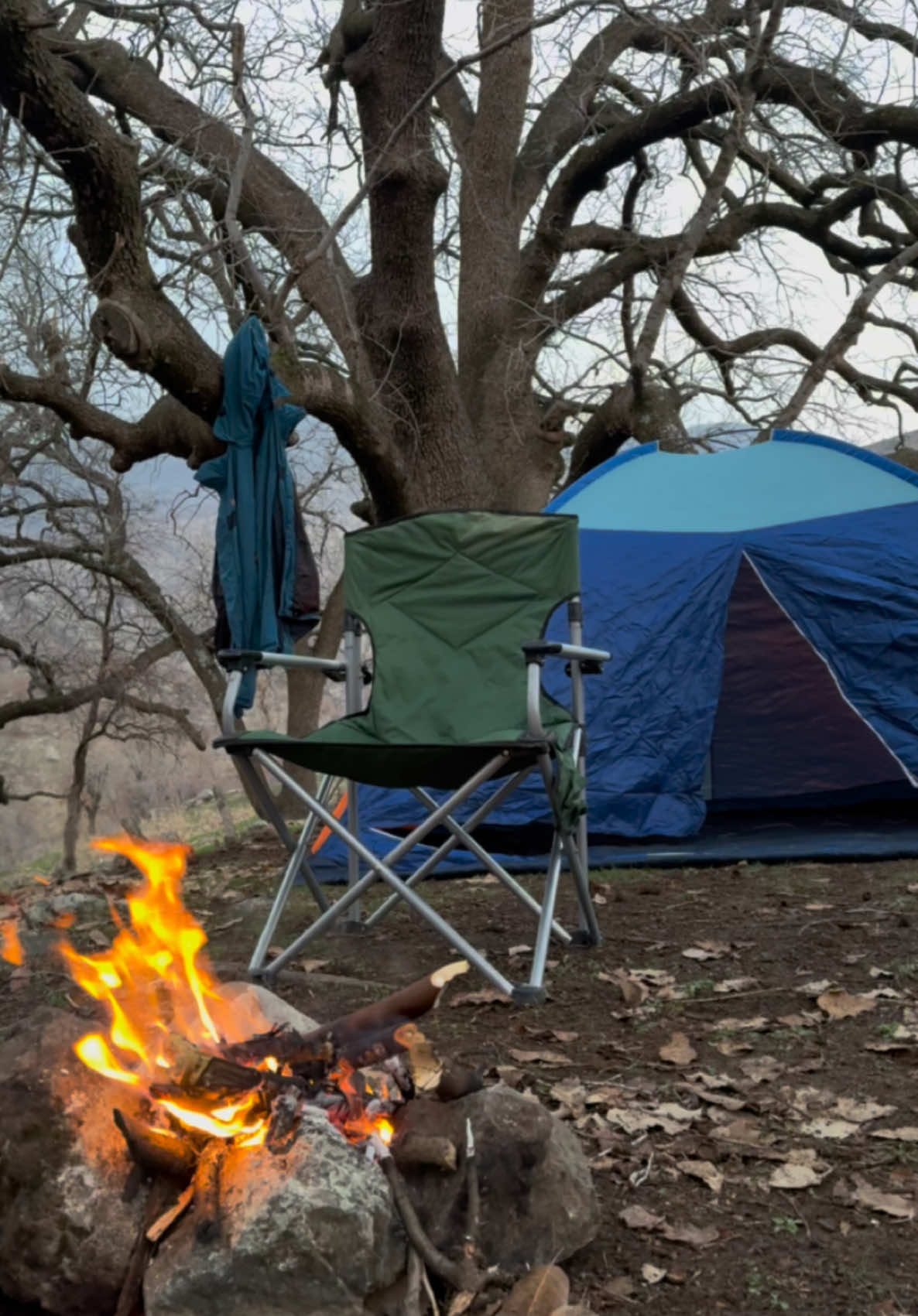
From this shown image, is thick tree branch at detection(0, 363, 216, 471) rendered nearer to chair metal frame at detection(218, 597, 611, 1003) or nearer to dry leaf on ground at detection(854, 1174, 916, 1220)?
chair metal frame at detection(218, 597, 611, 1003)

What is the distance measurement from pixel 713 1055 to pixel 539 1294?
0.98 metres

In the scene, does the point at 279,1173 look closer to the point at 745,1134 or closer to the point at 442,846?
the point at 745,1134

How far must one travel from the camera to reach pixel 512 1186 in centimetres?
160

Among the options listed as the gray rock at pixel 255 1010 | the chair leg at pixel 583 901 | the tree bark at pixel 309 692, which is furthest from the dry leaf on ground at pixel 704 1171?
the tree bark at pixel 309 692

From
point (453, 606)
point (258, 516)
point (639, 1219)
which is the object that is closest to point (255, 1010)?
point (639, 1219)

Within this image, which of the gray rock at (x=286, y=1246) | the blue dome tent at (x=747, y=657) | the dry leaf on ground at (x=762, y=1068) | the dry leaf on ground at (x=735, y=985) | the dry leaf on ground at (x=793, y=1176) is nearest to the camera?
the gray rock at (x=286, y=1246)

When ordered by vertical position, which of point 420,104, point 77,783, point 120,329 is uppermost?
point 420,104

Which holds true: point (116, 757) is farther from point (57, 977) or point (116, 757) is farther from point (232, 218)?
point (57, 977)

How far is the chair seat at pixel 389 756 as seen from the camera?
108 inches

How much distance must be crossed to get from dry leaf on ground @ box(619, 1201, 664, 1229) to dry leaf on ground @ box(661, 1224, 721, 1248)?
15mm

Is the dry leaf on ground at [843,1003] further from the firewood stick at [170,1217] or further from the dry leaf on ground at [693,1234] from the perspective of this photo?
the firewood stick at [170,1217]

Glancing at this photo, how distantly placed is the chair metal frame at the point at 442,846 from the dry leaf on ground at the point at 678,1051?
335 millimetres

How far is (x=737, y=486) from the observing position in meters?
5.23

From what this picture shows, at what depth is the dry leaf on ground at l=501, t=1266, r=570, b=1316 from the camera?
4.76 ft
